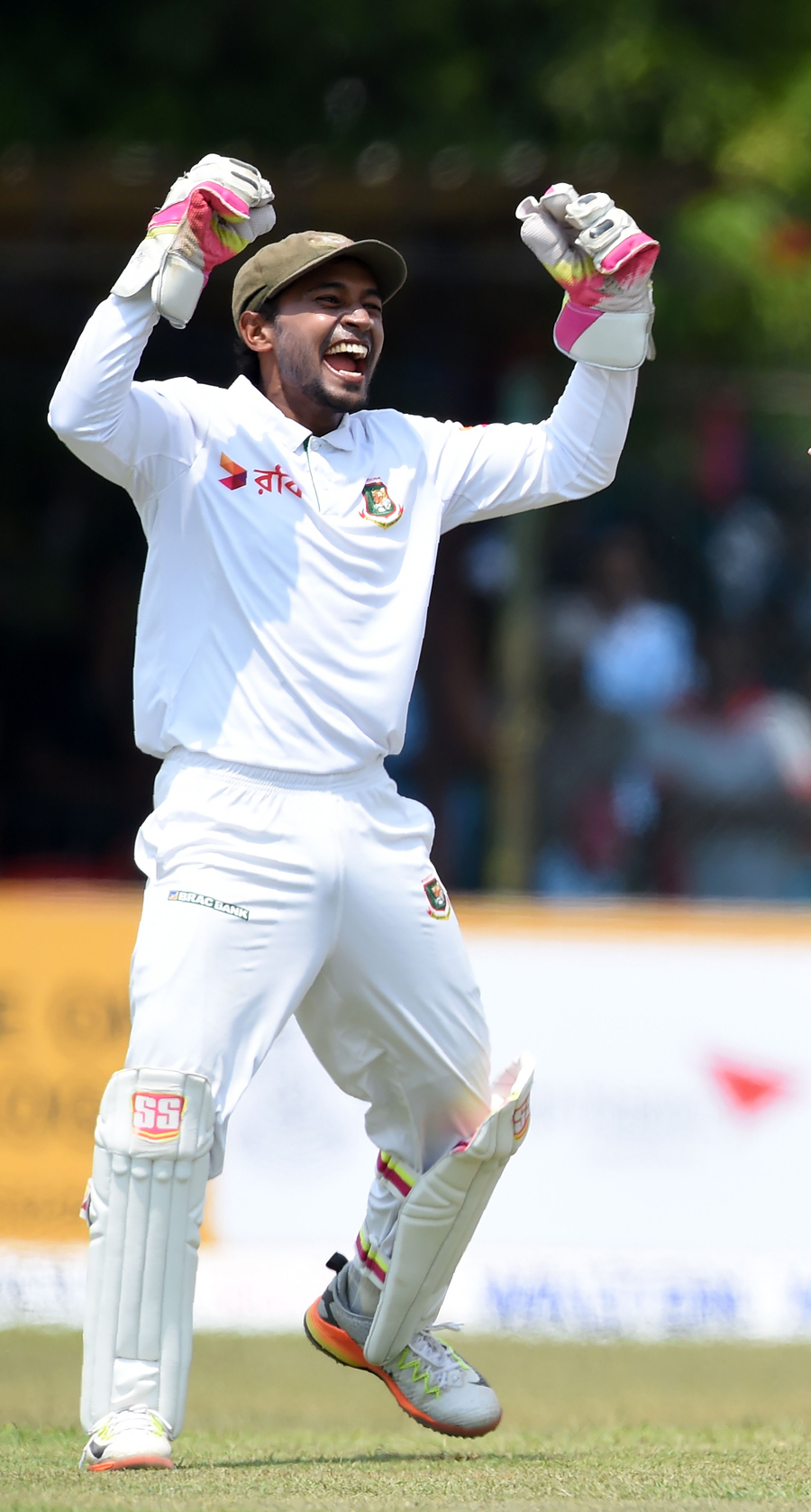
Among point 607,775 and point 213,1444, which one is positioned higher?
point 607,775

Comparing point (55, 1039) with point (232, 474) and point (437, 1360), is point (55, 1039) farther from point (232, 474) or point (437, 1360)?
point (232, 474)

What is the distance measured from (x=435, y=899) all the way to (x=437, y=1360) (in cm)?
98

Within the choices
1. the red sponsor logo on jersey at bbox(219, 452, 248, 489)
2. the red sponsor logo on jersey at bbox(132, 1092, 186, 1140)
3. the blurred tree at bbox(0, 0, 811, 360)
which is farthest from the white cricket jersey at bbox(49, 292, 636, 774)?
the blurred tree at bbox(0, 0, 811, 360)

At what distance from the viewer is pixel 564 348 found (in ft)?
14.3

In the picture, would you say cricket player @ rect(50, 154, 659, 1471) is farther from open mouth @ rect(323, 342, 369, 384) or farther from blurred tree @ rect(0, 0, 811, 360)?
blurred tree @ rect(0, 0, 811, 360)

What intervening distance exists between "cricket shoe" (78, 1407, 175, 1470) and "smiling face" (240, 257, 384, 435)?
187 centimetres

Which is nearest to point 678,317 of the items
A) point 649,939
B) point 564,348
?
point 649,939

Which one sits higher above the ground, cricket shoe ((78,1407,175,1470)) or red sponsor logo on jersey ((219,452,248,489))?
red sponsor logo on jersey ((219,452,248,489))

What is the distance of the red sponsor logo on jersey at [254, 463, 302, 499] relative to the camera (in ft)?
13.3

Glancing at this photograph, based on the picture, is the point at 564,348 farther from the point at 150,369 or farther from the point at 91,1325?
the point at 150,369

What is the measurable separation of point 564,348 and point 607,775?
392cm

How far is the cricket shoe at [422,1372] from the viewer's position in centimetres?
430

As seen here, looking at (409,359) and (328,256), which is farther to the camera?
(409,359)

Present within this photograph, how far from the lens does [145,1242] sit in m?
3.86
